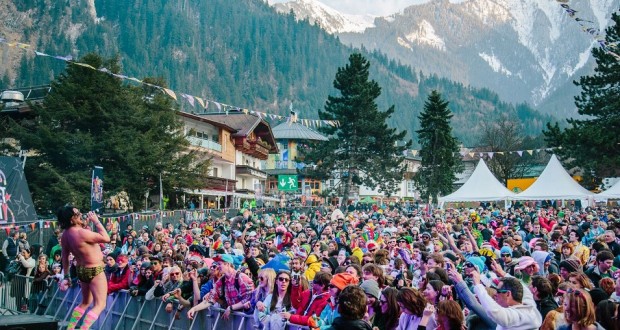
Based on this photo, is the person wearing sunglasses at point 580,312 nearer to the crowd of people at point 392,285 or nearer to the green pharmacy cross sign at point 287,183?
the crowd of people at point 392,285

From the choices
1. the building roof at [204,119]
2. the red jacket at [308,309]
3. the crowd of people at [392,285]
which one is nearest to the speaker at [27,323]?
the crowd of people at [392,285]

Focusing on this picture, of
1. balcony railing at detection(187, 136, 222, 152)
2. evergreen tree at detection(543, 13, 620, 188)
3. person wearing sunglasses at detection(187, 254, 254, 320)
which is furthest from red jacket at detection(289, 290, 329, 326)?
balcony railing at detection(187, 136, 222, 152)

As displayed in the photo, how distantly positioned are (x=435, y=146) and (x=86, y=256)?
5180 centimetres

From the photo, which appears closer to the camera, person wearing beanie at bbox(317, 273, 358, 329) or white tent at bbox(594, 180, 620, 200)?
person wearing beanie at bbox(317, 273, 358, 329)

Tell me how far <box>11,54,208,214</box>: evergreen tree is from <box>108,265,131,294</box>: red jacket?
24.2 meters

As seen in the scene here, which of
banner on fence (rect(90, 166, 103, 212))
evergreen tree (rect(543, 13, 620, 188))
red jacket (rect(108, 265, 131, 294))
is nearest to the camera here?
red jacket (rect(108, 265, 131, 294))

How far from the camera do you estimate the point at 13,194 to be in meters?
21.7

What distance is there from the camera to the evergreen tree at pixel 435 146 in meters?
57.1

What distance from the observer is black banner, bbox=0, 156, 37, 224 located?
21.4 metres

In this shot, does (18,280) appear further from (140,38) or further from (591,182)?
(140,38)

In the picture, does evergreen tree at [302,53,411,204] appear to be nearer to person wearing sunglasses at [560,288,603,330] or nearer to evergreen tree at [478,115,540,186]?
evergreen tree at [478,115,540,186]

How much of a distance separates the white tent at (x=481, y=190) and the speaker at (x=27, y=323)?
30.0 m

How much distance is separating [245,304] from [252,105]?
576 feet

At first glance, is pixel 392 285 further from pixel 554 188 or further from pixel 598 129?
pixel 598 129
